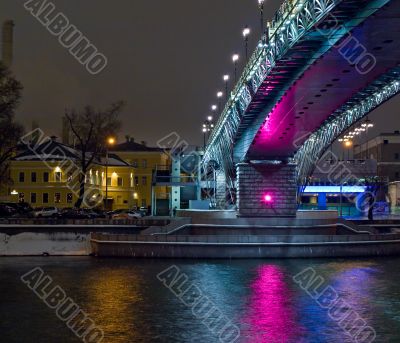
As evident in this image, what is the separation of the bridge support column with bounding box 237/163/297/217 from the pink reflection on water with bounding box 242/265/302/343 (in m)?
14.8

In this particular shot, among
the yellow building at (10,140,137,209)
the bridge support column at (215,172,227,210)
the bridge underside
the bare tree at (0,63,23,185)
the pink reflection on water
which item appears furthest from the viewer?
the bridge support column at (215,172,227,210)

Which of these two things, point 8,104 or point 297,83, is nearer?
point 297,83

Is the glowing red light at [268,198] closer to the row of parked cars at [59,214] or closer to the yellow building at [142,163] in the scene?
the row of parked cars at [59,214]

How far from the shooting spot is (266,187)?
148 ft

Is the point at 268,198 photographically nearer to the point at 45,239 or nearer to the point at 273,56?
the point at 45,239

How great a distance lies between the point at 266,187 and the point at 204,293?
2046cm

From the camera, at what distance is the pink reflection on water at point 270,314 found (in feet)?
58.1

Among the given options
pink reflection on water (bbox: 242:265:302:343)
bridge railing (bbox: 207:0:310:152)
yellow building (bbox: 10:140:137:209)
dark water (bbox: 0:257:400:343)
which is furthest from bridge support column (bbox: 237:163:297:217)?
yellow building (bbox: 10:140:137:209)

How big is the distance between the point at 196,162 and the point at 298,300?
54.5m

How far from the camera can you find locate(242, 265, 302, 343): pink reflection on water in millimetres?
17703

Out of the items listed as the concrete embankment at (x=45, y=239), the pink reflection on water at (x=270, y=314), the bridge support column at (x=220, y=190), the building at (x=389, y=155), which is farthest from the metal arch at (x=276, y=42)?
the building at (x=389, y=155)

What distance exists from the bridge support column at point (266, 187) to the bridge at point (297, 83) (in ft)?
0.21

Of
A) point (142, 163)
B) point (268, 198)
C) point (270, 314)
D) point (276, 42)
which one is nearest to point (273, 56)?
point (276, 42)

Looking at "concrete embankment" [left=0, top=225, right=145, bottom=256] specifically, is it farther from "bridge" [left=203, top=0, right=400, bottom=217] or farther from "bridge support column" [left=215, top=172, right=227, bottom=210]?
"bridge support column" [left=215, top=172, right=227, bottom=210]
